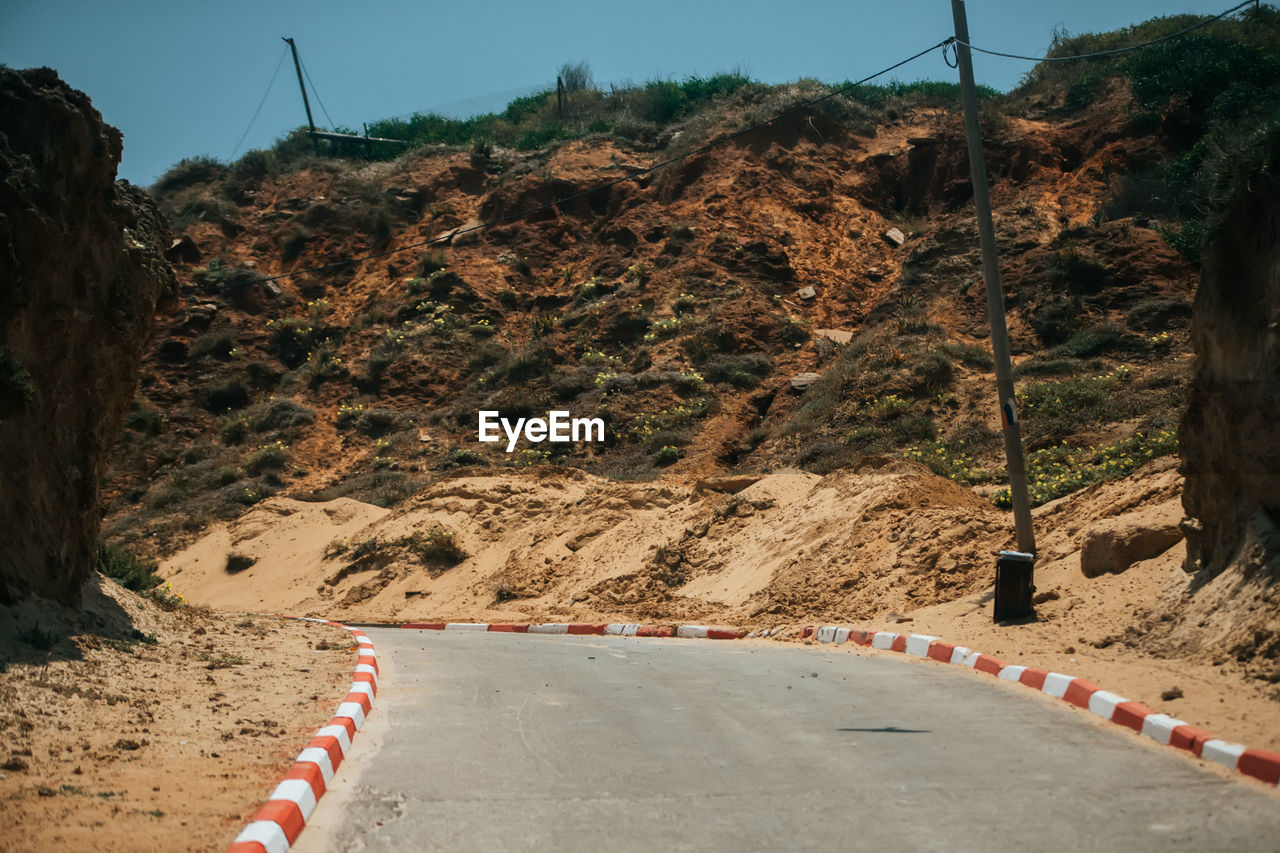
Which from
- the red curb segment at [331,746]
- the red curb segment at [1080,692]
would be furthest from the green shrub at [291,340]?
the red curb segment at [1080,692]

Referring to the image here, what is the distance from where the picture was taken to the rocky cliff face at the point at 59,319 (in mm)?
10008

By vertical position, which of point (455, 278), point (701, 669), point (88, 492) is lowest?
point (701, 669)

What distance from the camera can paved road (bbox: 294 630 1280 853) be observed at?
17.1ft

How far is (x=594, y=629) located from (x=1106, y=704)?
11.4 metres

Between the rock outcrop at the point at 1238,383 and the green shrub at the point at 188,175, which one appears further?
the green shrub at the point at 188,175

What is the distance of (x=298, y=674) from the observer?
11.3 meters

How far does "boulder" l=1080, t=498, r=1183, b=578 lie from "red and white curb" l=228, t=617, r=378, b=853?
25.9 ft

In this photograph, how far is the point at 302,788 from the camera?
5.92 metres

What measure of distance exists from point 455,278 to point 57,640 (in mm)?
36054

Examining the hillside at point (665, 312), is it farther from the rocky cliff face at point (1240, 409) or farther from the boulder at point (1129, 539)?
the rocky cliff face at point (1240, 409)

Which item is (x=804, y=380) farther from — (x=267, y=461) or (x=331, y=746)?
(x=331, y=746)

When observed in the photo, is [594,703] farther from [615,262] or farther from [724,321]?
[615,262]

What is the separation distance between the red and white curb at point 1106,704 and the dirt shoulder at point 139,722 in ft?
17.2

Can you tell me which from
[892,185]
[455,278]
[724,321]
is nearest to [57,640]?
[724,321]
